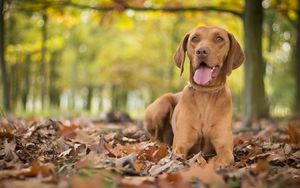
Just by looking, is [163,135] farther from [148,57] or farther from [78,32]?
[148,57]

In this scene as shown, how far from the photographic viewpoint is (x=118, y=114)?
12.1 m

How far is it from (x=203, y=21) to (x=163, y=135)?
13556 millimetres

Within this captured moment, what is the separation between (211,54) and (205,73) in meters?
0.23

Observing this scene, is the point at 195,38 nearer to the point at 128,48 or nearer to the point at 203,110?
the point at 203,110

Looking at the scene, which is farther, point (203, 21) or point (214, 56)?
point (203, 21)

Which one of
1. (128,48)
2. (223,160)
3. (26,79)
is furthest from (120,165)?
(128,48)

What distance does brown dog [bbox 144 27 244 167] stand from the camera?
5078 mm

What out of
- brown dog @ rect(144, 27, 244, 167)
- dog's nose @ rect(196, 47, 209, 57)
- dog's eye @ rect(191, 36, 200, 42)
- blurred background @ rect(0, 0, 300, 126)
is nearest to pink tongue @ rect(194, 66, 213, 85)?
brown dog @ rect(144, 27, 244, 167)

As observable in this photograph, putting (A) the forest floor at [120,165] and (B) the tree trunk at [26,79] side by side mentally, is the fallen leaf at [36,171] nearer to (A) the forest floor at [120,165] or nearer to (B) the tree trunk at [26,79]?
(A) the forest floor at [120,165]

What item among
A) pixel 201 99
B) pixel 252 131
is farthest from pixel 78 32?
pixel 201 99

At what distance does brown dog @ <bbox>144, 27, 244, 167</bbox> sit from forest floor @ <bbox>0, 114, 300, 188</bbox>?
13.1 inches

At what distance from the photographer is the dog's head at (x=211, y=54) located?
495 centimetres

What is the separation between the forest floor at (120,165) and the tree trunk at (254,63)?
5.95 metres

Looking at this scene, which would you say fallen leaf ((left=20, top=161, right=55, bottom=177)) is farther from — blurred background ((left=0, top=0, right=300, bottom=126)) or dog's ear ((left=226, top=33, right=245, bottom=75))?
blurred background ((left=0, top=0, right=300, bottom=126))
